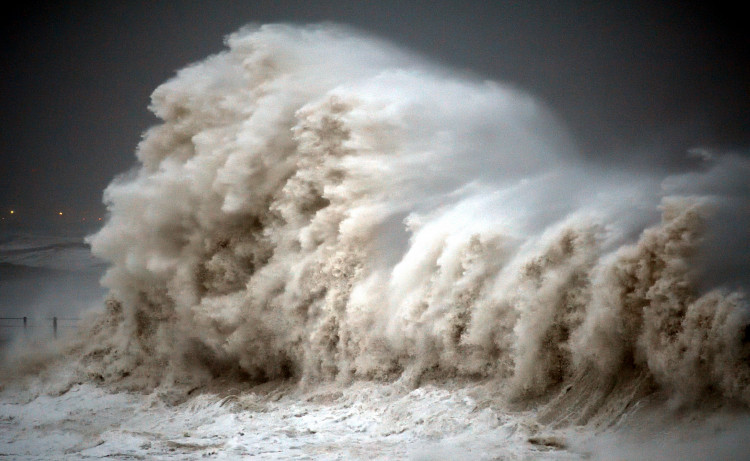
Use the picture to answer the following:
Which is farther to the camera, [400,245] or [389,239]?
[389,239]

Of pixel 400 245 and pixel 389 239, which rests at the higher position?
pixel 389 239

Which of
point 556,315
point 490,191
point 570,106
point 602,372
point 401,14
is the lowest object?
point 602,372

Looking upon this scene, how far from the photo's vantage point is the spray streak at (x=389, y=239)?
760cm

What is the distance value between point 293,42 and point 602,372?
31.2 feet

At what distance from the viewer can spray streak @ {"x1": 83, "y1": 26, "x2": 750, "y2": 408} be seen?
7.60 m

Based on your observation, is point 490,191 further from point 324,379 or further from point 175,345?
point 175,345

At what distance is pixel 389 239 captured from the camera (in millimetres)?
11695

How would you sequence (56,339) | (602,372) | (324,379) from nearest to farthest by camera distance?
(602,372) < (324,379) < (56,339)

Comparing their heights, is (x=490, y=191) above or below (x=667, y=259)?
above

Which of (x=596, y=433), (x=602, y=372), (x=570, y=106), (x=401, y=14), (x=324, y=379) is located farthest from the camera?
(x=401, y=14)

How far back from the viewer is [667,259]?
738 cm

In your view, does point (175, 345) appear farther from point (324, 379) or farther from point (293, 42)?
point (293, 42)

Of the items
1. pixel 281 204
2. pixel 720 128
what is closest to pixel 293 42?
pixel 281 204

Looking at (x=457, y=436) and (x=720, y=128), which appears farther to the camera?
(x=720, y=128)
